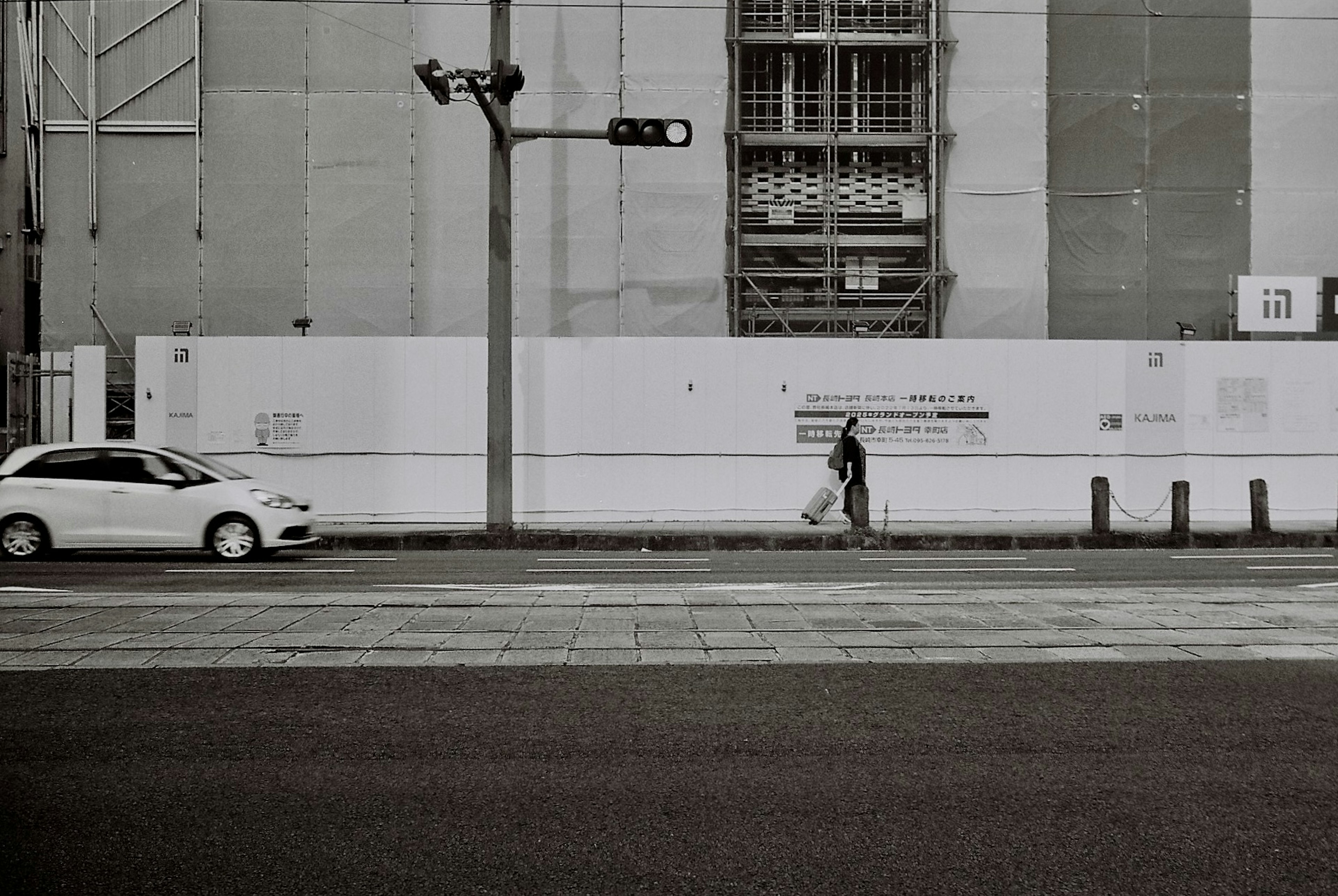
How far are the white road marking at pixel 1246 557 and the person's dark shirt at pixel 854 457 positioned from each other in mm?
4481

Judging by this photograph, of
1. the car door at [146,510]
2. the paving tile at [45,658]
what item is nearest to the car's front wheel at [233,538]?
the car door at [146,510]

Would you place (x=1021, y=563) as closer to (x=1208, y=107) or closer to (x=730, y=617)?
(x=730, y=617)

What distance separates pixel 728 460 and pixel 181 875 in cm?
1555

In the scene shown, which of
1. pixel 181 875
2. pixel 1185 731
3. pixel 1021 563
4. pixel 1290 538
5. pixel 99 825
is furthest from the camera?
pixel 1290 538

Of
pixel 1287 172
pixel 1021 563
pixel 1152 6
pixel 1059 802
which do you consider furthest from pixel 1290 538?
pixel 1059 802

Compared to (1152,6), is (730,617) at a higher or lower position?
lower

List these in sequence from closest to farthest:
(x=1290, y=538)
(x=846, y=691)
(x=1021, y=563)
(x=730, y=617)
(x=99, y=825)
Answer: (x=99, y=825) → (x=846, y=691) → (x=730, y=617) → (x=1021, y=563) → (x=1290, y=538)

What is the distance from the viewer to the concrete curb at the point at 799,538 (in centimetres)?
1584

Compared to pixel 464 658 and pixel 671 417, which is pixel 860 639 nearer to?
pixel 464 658

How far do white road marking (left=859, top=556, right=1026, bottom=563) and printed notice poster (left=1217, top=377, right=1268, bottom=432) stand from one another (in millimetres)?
7264

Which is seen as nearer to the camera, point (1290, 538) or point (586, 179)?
point (1290, 538)

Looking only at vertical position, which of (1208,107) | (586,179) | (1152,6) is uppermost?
(1152,6)

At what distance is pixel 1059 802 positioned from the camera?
4.14m

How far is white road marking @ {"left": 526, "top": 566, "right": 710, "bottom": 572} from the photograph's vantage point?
11758 millimetres
